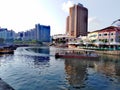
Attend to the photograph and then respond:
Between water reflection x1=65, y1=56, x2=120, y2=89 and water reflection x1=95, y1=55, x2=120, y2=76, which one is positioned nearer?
water reflection x1=65, y1=56, x2=120, y2=89

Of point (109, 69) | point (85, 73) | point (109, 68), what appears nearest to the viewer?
point (85, 73)

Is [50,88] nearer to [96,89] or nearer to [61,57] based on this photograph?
[96,89]

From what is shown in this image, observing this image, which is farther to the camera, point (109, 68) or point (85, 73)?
point (109, 68)

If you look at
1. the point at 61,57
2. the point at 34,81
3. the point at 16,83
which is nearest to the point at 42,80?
the point at 34,81

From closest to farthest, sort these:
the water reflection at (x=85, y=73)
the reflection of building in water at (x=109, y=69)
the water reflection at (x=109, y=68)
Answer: the water reflection at (x=85, y=73), the reflection of building in water at (x=109, y=69), the water reflection at (x=109, y=68)

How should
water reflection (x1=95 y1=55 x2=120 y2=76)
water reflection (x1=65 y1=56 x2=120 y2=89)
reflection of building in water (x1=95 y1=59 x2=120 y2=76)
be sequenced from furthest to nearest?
1. water reflection (x1=95 y1=55 x2=120 y2=76)
2. reflection of building in water (x1=95 y1=59 x2=120 y2=76)
3. water reflection (x1=65 y1=56 x2=120 y2=89)

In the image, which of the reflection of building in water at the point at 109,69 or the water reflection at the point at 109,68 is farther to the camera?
the water reflection at the point at 109,68

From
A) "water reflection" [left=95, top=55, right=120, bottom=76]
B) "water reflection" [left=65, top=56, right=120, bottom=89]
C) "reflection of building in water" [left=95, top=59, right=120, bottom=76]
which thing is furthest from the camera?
"water reflection" [left=95, top=55, right=120, bottom=76]

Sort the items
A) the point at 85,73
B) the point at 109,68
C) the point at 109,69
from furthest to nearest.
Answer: the point at 109,68 < the point at 109,69 < the point at 85,73

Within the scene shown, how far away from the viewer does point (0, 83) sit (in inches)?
1021

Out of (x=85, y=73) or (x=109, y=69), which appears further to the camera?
(x=109, y=69)

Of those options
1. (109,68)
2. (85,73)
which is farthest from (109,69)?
(85,73)

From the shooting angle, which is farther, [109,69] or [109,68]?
[109,68]

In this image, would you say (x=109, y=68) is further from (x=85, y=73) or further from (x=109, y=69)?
(x=85, y=73)
